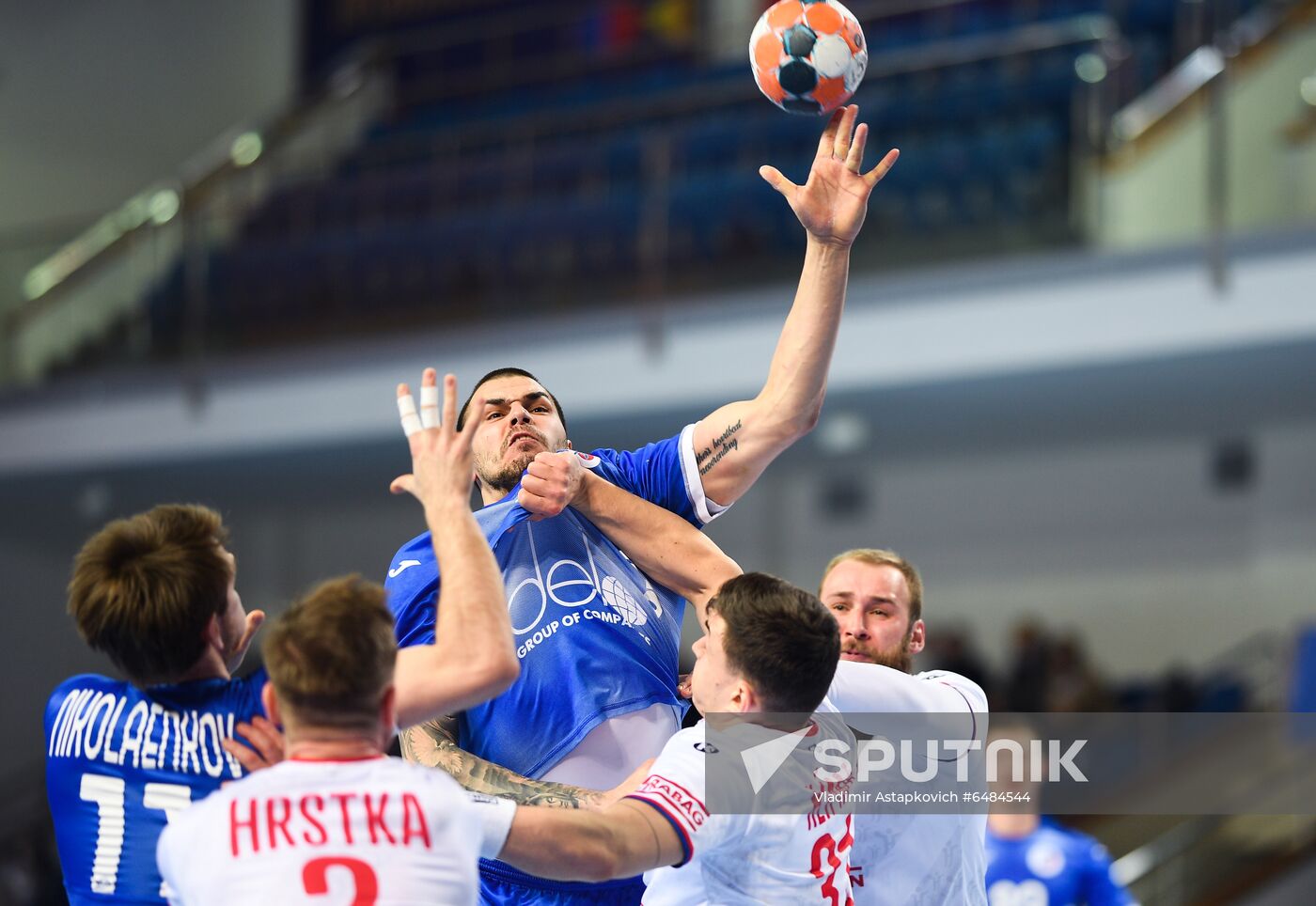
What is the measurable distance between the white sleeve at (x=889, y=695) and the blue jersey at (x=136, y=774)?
129 cm

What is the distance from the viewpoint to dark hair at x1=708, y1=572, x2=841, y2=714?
2.66m

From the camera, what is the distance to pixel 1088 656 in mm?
11602

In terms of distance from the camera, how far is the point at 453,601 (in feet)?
8.06

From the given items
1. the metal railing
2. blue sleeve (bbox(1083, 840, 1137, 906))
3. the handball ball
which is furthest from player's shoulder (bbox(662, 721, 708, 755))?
the metal railing

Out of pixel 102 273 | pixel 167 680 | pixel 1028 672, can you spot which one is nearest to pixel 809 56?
pixel 167 680

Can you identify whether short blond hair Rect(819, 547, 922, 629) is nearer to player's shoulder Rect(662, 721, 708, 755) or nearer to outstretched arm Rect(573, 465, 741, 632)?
outstretched arm Rect(573, 465, 741, 632)

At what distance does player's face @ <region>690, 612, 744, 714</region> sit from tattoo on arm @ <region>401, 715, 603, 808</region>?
16.6 inches

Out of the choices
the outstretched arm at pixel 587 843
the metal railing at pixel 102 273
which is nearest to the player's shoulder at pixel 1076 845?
the outstretched arm at pixel 587 843

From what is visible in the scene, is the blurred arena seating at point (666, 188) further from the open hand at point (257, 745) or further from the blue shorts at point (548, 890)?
the open hand at point (257, 745)

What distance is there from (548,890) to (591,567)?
2.42 feet

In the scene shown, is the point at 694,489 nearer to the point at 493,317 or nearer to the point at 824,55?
the point at 824,55

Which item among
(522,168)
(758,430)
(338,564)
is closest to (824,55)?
(758,430)

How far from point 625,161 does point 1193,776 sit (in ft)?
20.3

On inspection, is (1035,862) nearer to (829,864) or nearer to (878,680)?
(878,680)
